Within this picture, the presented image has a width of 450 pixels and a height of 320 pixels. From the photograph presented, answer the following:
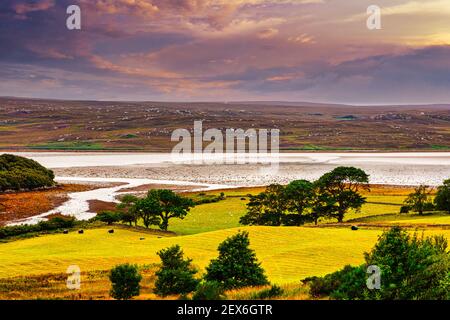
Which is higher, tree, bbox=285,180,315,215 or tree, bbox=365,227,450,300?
tree, bbox=365,227,450,300

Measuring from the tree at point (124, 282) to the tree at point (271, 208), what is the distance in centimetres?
3485

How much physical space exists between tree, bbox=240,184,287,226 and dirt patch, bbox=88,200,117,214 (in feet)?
79.0

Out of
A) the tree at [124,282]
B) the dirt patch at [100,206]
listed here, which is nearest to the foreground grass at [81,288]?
the tree at [124,282]

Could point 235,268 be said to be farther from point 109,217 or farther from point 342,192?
point 342,192

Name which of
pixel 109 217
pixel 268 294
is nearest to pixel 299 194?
pixel 109 217

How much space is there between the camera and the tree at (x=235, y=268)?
856 inches

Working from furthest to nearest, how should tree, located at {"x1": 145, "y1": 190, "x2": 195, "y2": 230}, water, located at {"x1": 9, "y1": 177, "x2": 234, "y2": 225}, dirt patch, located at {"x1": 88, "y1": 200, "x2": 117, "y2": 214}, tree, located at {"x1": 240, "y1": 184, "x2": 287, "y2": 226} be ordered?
dirt patch, located at {"x1": 88, "y1": 200, "x2": 117, "y2": 214} → water, located at {"x1": 9, "y1": 177, "x2": 234, "y2": 225} → tree, located at {"x1": 240, "y1": 184, "x2": 287, "y2": 226} → tree, located at {"x1": 145, "y1": 190, "x2": 195, "y2": 230}

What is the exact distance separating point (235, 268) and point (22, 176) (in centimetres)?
8381

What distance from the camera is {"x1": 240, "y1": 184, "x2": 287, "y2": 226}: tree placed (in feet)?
184

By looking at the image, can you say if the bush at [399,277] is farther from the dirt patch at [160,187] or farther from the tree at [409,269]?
the dirt patch at [160,187]

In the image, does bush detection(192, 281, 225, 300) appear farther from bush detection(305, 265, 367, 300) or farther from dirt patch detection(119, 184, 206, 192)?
dirt patch detection(119, 184, 206, 192)

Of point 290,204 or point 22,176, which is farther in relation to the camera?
point 22,176

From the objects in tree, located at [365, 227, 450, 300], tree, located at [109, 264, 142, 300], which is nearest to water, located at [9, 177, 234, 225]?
tree, located at [109, 264, 142, 300]

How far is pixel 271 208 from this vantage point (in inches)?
2244
